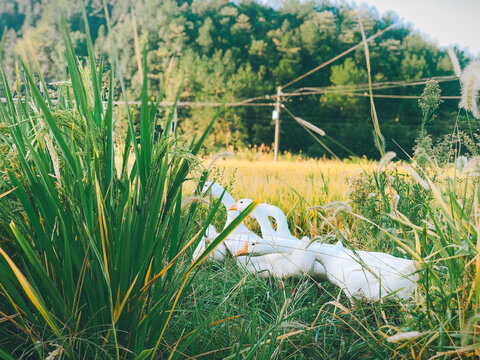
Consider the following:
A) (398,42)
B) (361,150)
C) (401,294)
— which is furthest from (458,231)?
(398,42)

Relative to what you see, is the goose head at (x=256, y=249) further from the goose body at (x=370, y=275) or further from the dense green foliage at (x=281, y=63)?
the dense green foliage at (x=281, y=63)

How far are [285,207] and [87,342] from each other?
2.24 meters

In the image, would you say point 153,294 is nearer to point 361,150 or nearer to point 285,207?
point 285,207

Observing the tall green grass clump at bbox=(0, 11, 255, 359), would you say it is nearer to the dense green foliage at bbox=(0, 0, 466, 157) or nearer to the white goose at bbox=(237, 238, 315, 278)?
the white goose at bbox=(237, 238, 315, 278)

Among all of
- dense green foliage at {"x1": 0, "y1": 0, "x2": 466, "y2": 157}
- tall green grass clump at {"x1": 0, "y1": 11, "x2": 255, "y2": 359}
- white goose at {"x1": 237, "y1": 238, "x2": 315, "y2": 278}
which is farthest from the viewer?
dense green foliage at {"x1": 0, "y1": 0, "x2": 466, "y2": 157}

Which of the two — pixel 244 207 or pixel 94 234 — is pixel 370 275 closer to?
pixel 244 207

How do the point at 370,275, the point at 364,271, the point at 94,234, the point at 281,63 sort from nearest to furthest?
1. the point at 94,234
2. the point at 364,271
3. the point at 370,275
4. the point at 281,63

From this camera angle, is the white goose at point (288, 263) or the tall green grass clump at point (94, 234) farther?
the white goose at point (288, 263)

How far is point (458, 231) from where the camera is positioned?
3.35 ft

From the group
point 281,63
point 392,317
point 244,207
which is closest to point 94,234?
point 392,317

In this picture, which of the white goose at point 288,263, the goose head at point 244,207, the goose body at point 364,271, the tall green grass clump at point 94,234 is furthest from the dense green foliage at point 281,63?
the tall green grass clump at point 94,234

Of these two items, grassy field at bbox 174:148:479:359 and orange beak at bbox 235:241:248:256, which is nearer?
grassy field at bbox 174:148:479:359

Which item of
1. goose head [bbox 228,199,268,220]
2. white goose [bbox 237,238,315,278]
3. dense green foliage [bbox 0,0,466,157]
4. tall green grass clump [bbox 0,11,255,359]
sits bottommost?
white goose [bbox 237,238,315,278]

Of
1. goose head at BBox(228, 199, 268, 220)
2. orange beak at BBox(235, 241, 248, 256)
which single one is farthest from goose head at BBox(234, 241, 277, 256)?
goose head at BBox(228, 199, 268, 220)
